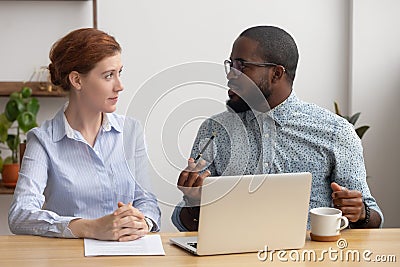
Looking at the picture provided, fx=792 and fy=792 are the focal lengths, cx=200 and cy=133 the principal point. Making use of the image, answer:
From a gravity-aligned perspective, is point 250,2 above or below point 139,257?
above

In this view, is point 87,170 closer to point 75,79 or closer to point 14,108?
point 75,79

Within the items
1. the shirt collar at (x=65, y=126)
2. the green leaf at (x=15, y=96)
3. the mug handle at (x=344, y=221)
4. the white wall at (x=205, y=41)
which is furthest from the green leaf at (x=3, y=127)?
the mug handle at (x=344, y=221)

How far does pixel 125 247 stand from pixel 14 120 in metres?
1.87

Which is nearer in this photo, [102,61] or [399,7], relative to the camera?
[102,61]

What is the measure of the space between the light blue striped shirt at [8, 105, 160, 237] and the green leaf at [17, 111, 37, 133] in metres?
1.18

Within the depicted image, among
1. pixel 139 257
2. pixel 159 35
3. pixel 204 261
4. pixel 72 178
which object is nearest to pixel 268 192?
pixel 204 261

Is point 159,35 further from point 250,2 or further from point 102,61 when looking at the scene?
point 102,61

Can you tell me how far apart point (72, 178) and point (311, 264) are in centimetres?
87

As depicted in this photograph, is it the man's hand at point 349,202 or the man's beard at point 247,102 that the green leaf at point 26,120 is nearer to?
the man's beard at point 247,102

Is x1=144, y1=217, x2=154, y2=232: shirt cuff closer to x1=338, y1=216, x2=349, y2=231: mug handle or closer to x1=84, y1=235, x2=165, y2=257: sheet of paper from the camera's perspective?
x1=84, y1=235, x2=165, y2=257: sheet of paper

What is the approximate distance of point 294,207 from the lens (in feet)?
6.73

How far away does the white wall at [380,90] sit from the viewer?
396 centimetres

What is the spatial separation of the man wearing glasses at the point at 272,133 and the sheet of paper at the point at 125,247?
1.20ft

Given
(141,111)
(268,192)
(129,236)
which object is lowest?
(129,236)
